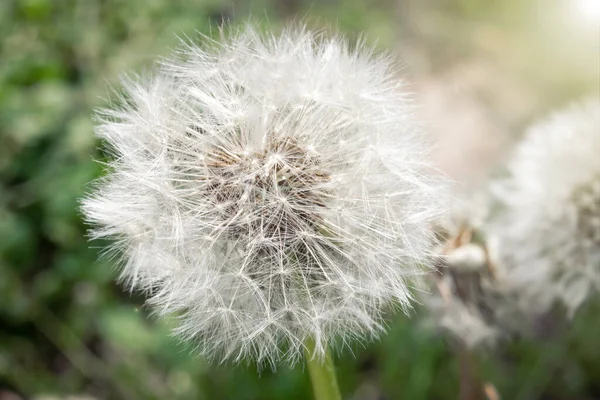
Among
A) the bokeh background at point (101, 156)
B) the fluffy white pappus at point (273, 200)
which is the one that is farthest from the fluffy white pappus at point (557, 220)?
the fluffy white pappus at point (273, 200)

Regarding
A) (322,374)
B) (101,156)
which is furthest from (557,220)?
(101,156)

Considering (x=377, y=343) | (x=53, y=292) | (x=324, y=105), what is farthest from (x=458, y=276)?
(x=53, y=292)

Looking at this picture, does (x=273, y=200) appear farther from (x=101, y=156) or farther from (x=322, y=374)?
(x=101, y=156)

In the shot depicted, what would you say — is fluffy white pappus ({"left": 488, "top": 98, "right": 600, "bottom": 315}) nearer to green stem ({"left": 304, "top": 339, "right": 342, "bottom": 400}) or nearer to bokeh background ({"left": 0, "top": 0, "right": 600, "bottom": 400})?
bokeh background ({"left": 0, "top": 0, "right": 600, "bottom": 400})

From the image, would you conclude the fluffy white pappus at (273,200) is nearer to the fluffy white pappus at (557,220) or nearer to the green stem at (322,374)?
the green stem at (322,374)

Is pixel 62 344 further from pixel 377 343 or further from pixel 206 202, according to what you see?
pixel 206 202

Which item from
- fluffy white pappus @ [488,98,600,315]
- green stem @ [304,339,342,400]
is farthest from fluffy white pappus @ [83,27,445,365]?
fluffy white pappus @ [488,98,600,315]

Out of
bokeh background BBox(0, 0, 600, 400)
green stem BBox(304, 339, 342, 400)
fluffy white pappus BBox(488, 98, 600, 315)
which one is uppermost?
bokeh background BBox(0, 0, 600, 400)
